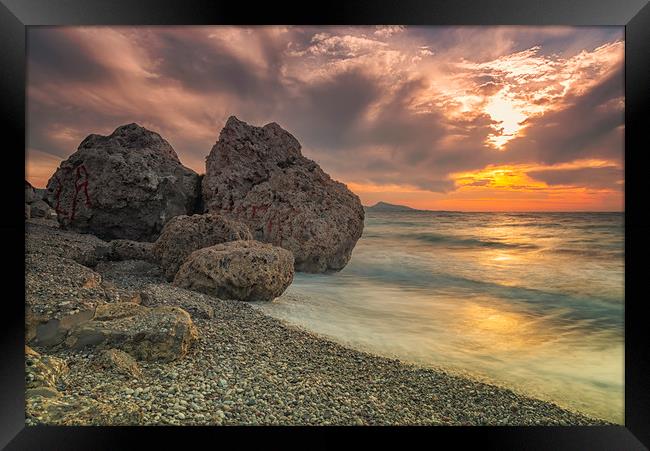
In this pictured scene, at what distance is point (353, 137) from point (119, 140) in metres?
3.85

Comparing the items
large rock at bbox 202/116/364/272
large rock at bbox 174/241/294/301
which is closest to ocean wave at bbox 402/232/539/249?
large rock at bbox 202/116/364/272

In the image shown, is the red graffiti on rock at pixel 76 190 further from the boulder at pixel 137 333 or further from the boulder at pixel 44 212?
the boulder at pixel 137 333

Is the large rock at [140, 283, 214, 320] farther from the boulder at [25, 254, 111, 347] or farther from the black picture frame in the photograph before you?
the black picture frame

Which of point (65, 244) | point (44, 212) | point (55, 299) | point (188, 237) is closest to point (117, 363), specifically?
point (55, 299)

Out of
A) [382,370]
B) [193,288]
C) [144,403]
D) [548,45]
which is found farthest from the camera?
[193,288]

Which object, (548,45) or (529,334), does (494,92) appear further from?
(529,334)

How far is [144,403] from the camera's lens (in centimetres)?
239

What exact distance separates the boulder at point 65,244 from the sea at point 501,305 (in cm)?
205

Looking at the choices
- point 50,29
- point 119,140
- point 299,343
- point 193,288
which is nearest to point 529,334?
point 299,343

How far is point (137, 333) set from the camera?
2.51 m

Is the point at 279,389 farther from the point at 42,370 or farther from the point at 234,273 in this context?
the point at 234,273

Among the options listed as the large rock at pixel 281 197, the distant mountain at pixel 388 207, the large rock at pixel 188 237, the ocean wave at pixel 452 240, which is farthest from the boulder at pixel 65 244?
the ocean wave at pixel 452 240

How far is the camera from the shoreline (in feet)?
7.86
